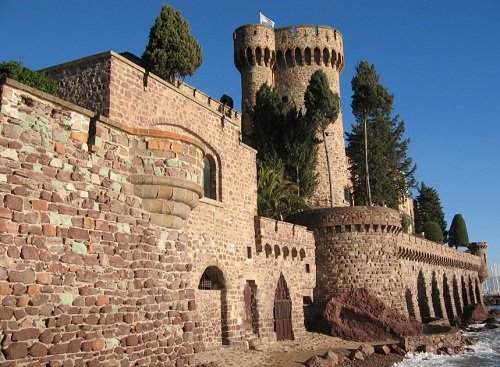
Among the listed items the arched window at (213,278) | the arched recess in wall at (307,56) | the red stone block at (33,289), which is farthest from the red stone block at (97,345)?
the arched recess in wall at (307,56)

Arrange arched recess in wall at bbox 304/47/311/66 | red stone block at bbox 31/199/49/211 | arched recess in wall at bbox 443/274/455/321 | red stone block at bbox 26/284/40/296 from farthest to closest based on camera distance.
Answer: arched recess in wall at bbox 443/274/455/321 < arched recess in wall at bbox 304/47/311/66 < red stone block at bbox 31/199/49/211 < red stone block at bbox 26/284/40/296

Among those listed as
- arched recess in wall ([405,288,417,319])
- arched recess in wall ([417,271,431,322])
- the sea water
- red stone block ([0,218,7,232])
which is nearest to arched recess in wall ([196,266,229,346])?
the sea water

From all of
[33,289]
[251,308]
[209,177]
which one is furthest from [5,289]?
[251,308]

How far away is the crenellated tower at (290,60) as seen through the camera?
36031 mm

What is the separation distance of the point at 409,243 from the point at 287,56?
1565cm

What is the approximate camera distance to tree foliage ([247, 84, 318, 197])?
31.1 metres

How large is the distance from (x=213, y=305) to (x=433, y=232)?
41.0 meters

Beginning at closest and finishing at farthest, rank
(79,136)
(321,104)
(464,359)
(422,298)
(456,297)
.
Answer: (79,136)
(464,359)
(321,104)
(422,298)
(456,297)

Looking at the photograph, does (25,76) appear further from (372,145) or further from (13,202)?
(372,145)

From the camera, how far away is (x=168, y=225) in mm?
8812

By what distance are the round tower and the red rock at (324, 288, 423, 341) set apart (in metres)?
16.9

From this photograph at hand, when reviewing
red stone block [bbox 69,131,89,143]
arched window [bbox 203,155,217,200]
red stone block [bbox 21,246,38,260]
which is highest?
arched window [bbox 203,155,217,200]

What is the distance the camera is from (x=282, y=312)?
2111cm

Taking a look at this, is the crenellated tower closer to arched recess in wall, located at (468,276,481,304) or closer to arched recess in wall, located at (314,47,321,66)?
arched recess in wall, located at (314,47,321,66)
